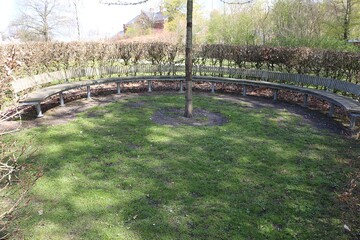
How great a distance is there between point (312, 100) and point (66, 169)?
356 inches

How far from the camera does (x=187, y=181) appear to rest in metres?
4.91

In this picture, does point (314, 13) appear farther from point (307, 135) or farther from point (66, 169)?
point (66, 169)

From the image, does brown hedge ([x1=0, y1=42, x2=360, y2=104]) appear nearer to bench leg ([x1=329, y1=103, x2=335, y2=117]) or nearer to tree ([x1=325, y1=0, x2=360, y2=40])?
bench leg ([x1=329, y1=103, x2=335, y2=117])

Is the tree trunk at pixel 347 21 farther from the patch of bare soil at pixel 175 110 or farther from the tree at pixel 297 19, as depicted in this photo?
the patch of bare soil at pixel 175 110

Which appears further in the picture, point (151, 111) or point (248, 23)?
point (248, 23)

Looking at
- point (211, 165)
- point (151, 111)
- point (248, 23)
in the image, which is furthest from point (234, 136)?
point (248, 23)

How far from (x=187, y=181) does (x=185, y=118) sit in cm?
356

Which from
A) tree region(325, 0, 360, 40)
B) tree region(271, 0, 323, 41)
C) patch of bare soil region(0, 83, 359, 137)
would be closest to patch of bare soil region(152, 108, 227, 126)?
patch of bare soil region(0, 83, 359, 137)

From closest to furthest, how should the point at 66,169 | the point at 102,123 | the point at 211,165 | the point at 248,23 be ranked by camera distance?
the point at 66,169 < the point at 211,165 < the point at 102,123 < the point at 248,23

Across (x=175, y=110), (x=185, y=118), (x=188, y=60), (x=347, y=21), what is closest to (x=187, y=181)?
(x=185, y=118)

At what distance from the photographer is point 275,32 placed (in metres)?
18.5

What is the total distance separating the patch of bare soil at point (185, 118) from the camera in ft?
26.0

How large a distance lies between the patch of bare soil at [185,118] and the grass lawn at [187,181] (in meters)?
0.31

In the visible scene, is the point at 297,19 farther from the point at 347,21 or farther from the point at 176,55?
the point at 176,55
